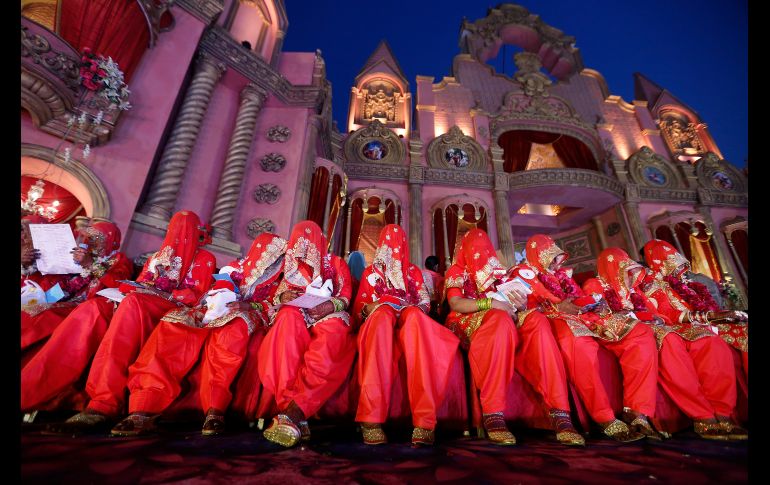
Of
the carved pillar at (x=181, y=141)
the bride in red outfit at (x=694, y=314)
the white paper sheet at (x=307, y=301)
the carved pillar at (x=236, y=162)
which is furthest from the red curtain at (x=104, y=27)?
the bride in red outfit at (x=694, y=314)

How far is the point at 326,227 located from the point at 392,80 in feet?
21.1

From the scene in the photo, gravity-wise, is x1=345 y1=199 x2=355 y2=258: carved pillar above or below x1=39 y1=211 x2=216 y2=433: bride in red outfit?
above

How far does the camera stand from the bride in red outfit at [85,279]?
1.82 m

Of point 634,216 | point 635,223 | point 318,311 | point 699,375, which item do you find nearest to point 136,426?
point 318,311

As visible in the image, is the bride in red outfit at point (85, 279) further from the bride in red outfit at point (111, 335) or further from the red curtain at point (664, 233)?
the red curtain at point (664, 233)

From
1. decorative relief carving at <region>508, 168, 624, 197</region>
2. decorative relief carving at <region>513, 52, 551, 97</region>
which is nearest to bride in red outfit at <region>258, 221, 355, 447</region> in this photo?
decorative relief carving at <region>508, 168, 624, 197</region>

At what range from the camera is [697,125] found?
990 cm

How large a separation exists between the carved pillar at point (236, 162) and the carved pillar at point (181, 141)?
1.61 feet

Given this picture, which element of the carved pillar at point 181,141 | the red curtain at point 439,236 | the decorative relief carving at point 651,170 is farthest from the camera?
the decorative relief carving at point 651,170

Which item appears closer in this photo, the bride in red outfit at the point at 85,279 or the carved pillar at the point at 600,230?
the bride in red outfit at the point at 85,279

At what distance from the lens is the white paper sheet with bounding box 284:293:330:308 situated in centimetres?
186

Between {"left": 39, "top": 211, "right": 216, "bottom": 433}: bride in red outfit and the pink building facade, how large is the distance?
1.76 metres

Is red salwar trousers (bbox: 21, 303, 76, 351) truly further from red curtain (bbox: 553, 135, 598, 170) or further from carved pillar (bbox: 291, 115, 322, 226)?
red curtain (bbox: 553, 135, 598, 170)

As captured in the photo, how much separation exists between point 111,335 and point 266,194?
346cm
